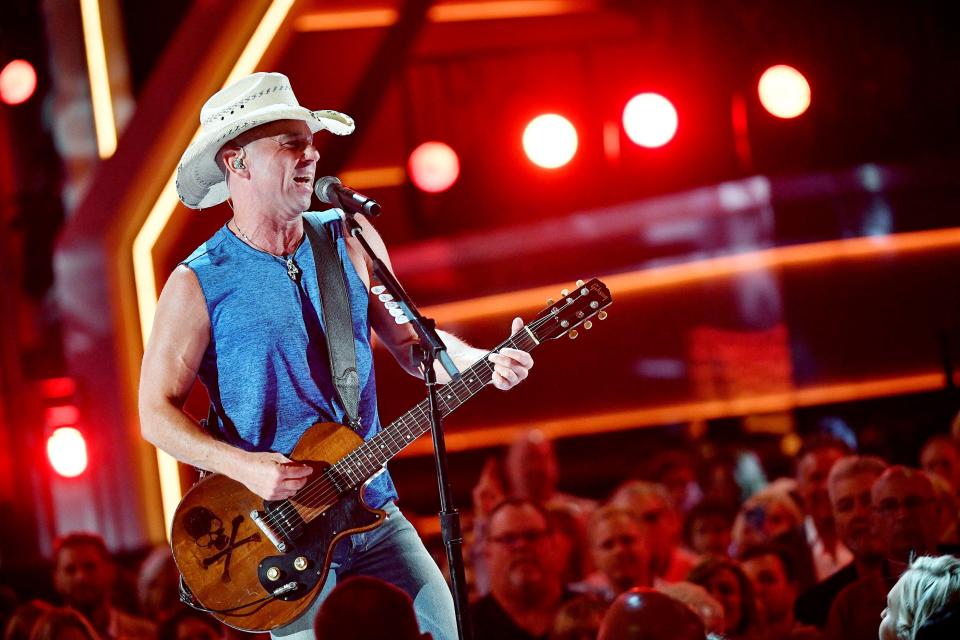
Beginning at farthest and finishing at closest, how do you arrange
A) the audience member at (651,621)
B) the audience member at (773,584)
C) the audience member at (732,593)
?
1. the audience member at (773,584)
2. the audience member at (732,593)
3. the audience member at (651,621)

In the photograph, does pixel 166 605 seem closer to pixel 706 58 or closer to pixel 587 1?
pixel 706 58

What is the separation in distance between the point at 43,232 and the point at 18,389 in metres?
1.66

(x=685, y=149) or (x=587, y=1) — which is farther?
(x=587, y=1)

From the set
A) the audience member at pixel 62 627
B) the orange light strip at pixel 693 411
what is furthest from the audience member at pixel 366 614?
the orange light strip at pixel 693 411

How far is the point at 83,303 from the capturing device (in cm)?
635

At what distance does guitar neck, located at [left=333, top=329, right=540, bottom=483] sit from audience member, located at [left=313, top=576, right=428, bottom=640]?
1.05 feet

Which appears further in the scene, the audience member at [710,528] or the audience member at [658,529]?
the audience member at [710,528]

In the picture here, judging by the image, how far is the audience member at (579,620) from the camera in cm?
436

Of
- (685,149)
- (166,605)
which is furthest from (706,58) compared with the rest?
(166,605)

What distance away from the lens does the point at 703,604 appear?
4262 mm

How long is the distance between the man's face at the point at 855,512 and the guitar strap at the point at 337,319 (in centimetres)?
248

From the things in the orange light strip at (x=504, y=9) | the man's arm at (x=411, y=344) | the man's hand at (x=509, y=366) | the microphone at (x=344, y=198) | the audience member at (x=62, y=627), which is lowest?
the audience member at (x=62, y=627)

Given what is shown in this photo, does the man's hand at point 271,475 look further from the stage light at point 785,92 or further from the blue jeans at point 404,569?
the stage light at point 785,92

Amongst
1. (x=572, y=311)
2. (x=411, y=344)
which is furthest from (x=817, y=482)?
(x=411, y=344)
